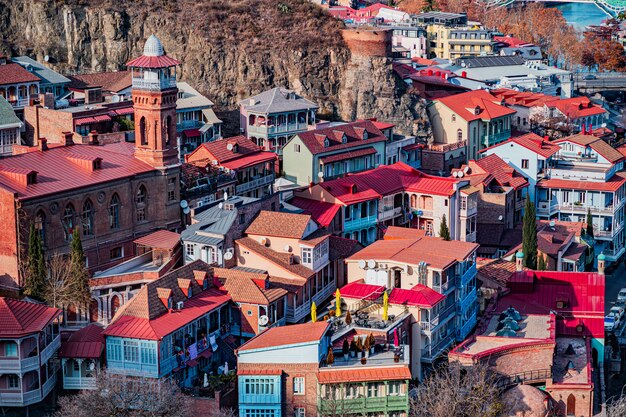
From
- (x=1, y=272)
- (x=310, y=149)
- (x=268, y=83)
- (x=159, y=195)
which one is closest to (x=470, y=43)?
(x=268, y=83)

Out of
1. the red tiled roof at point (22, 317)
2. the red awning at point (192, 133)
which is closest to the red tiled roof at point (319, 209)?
the red awning at point (192, 133)

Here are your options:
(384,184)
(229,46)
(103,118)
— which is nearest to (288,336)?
(384,184)

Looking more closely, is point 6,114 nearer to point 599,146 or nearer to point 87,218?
point 87,218

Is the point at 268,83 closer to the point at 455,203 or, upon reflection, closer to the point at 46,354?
the point at 455,203

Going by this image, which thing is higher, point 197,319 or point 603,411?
point 197,319

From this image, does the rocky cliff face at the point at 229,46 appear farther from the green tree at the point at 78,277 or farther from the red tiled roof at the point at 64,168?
the green tree at the point at 78,277

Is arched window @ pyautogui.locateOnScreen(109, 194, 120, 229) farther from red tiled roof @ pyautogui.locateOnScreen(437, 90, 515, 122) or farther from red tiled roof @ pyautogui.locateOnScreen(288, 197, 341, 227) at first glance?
red tiled roof @ pyautogui.locateOnScreen(437, 90, 515, 122)
